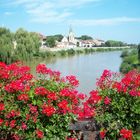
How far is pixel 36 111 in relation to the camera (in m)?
3.86

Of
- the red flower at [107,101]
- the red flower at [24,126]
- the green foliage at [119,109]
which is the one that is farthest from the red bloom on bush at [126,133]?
the red flower at [24,126]

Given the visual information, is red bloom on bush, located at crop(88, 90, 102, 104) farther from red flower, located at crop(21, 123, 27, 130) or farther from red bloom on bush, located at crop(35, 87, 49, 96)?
red flower, located at crop(21, 123, 27, 130)

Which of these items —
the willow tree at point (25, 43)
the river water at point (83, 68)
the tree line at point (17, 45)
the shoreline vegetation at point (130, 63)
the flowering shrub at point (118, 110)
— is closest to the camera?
the flowering shrub at point (118, 110)

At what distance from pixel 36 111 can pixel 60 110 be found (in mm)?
281

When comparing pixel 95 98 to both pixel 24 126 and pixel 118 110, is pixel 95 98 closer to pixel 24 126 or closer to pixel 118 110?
pixel 118 110

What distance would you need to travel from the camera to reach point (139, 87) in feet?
13.5

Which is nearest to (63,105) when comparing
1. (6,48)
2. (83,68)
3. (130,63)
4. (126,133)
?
(126,133)

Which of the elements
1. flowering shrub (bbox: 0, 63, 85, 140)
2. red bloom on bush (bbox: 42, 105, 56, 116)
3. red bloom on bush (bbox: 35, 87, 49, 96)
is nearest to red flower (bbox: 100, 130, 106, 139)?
flowering shrub (bbox: 0, 63, 85, 140)

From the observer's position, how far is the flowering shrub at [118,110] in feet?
12.8

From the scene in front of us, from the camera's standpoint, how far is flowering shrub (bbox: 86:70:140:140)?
3.91m

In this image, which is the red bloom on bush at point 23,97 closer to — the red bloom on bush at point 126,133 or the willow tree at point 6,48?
the red bloom on bush at point 126,133

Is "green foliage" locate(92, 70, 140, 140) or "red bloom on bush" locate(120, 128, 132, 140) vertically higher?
"green foliage" locate(92, 70, 140, 140)

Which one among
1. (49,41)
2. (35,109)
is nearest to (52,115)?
(35,109)

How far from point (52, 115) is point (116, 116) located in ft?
2.47
